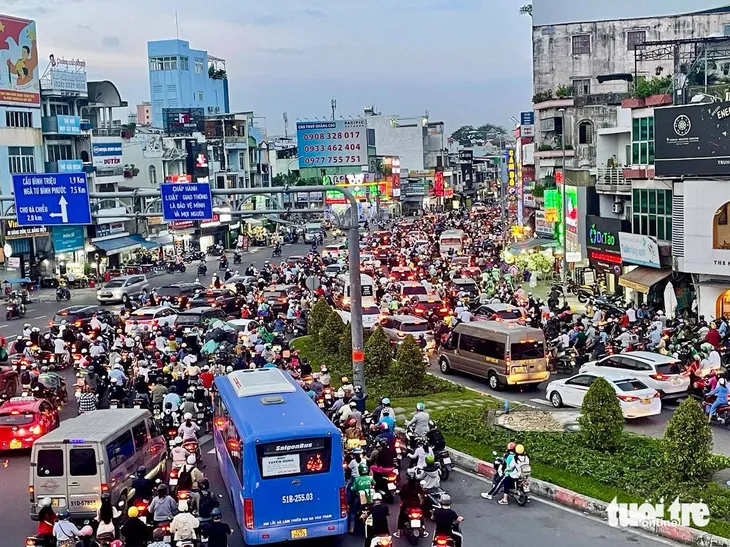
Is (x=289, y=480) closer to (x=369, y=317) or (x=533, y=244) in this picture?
(x=369, y=317)

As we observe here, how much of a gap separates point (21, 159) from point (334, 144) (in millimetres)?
36492

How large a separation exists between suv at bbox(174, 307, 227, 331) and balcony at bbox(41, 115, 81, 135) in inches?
1267

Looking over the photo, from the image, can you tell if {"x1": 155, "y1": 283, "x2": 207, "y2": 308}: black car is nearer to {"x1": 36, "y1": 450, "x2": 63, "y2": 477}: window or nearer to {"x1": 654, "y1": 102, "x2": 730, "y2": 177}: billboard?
{"x1": 654, "y1": 102, "x2": 730, "y2": 177}: billboard

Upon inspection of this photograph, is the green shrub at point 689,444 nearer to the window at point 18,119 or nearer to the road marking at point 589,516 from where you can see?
the road marking at point 589,516

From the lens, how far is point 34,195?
31109 mm

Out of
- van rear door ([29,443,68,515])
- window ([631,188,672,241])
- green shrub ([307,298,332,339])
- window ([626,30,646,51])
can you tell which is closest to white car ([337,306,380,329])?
green shrub ([307,298,332,339])

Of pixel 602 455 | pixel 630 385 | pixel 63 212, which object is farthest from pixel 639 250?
pixel 63 212

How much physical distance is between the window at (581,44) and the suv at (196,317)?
1774 inches

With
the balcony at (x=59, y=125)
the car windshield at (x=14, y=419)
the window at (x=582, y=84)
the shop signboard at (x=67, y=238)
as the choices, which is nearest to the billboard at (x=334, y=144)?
the car windshield at (x=14, y=419)

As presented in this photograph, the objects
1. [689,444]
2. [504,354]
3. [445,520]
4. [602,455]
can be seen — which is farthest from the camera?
[504,354]

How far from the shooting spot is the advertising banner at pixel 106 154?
223ft

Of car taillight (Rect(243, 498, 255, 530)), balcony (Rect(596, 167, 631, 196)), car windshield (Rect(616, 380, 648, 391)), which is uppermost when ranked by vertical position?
balcony (Rect(596, 167, 631, 196))

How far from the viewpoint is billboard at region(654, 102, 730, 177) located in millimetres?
31156

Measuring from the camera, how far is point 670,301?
34281mm
